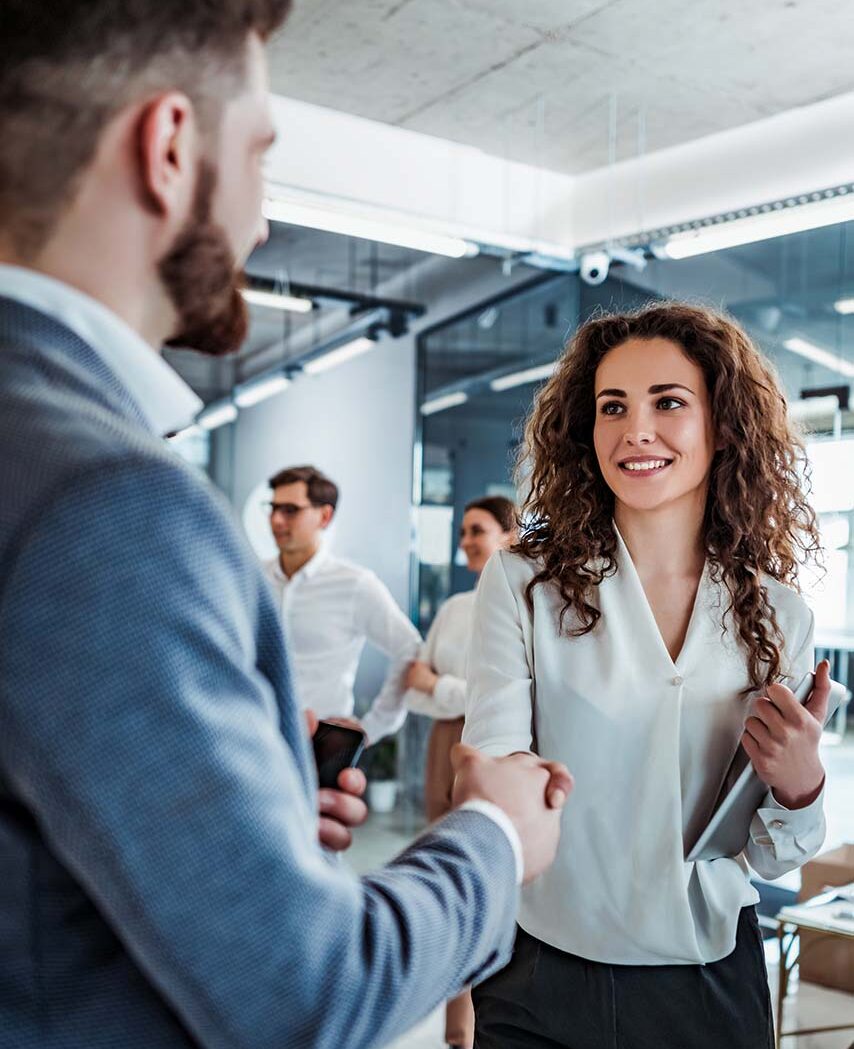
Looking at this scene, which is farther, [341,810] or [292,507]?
[292,507]

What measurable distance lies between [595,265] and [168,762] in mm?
5323

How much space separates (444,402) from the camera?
6898 millimetres

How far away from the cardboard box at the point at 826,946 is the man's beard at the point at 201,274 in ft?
12.7

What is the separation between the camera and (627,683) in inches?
64.2

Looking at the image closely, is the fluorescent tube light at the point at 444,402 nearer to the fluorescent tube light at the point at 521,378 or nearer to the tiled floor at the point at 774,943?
the fluorescent tube light at the point at 521,378

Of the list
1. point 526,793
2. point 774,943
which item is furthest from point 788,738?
point 774,943

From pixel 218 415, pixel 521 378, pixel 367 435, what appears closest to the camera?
pixel 521 378

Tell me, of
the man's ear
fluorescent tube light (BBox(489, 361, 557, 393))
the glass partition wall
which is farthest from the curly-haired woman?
fluorescent tube light (BBox(489, 361, 557, 393))

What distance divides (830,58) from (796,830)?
3852 millimetres

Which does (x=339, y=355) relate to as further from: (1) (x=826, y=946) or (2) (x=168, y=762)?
(2) (x=168, y=762)

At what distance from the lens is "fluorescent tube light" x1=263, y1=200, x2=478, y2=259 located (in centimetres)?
457

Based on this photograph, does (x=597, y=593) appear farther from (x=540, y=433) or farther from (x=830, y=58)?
(x=830, y=58)

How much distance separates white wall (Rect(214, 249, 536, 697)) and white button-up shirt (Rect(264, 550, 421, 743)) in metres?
2.14

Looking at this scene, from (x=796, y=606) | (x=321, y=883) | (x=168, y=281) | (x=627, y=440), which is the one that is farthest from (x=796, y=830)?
(x=168, y=281)
